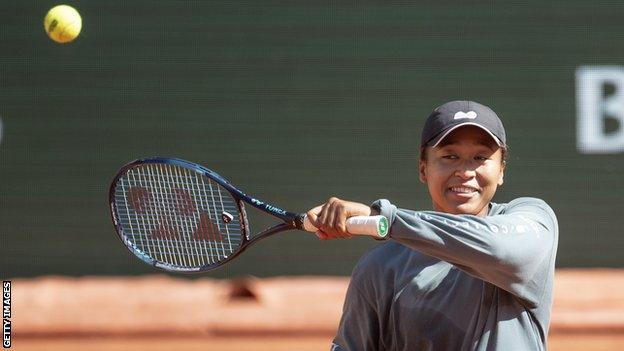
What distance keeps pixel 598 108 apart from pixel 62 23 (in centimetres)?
286

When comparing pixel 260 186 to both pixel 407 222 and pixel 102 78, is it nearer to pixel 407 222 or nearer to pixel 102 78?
pixel 102 78

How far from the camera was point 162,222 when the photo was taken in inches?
146

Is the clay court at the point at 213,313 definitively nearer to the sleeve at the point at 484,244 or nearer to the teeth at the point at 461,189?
the teeth at the point at 461,189

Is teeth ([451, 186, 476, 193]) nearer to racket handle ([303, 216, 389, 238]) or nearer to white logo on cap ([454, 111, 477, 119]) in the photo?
white logo on cap ([454, 111, 477, 119])

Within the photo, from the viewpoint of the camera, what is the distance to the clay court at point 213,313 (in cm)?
593

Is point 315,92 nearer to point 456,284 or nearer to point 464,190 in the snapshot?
point 464,190

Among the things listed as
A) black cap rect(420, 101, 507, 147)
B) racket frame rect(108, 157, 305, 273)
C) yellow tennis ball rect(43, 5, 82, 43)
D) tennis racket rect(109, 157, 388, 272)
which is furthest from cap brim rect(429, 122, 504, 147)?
yellow tennis ball rect(43, 5, 82, 43)

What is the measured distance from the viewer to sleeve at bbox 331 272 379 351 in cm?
282

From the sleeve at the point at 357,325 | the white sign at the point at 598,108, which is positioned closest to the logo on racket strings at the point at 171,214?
the sleeve at the point at 357,325

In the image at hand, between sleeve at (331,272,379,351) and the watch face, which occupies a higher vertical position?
the watch face

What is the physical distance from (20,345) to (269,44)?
2096 millimetres
